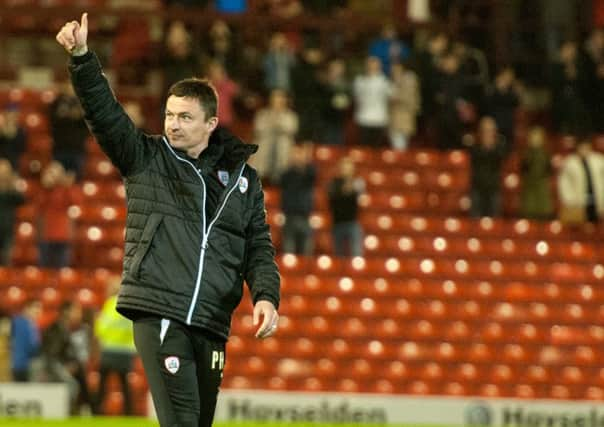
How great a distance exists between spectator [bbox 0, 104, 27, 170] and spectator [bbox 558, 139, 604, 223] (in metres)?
7.31

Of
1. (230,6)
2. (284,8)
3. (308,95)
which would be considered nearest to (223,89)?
(308,95)

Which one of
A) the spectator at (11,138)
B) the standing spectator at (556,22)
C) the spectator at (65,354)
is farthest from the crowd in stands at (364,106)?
the spectator at (65,354)

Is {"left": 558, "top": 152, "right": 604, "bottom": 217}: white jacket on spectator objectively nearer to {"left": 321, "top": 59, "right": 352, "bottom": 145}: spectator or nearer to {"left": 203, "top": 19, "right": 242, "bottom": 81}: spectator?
{"left": 321, "top": 59, "right": 352, "bottom": 145}: spectator

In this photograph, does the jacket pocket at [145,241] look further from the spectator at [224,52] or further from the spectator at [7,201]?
the spectator at [224,52]

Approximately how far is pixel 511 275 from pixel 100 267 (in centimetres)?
546

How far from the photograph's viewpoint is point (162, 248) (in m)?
6.50

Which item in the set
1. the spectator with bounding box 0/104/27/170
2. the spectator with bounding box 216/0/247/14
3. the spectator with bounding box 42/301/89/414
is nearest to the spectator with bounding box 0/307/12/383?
the spectator with bounding box 42/301/89/414

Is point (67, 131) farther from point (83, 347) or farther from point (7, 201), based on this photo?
point (83, 347)

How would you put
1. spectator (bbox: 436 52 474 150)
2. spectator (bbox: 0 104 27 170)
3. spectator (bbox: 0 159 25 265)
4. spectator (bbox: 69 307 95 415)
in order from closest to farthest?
spectator (bbox: 69 307 95 415), spectator (bbox: 0 159 25 265), spectator (bbox: 0 104 27 170), spectator (bbox: 436 52 474 150)

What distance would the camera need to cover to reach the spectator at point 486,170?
70.6 feet

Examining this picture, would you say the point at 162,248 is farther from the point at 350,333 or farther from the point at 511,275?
the point at 511,275

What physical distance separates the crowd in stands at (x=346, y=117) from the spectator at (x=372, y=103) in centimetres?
2

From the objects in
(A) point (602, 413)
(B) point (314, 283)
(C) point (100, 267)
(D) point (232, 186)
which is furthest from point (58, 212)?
(D) point (232, 186)

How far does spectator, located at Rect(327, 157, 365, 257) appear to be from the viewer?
20281mm
